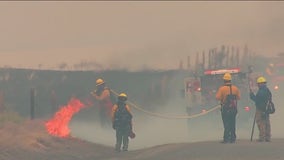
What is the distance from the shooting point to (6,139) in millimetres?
17703

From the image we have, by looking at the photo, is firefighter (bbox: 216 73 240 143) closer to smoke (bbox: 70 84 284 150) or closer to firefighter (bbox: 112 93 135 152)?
firefighter (bbox: 112 93 135 152)

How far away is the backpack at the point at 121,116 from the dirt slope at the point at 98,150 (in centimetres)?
84

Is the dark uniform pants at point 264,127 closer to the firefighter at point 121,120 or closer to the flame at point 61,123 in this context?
the firefighter at point 121,120

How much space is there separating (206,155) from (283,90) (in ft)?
44.8

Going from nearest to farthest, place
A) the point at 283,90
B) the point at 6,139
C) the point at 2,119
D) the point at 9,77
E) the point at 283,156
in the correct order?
the point at 283,156 → the point at 6,139 → the point at 2,119 → the point at 283,90 → the point at 9,77

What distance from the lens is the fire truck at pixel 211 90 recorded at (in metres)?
25.2

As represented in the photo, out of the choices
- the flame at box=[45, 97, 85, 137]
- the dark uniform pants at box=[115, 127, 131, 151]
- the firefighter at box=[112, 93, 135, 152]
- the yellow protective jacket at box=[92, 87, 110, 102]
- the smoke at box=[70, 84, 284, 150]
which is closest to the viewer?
the firefighter at box=[112, 93, 135, 152]

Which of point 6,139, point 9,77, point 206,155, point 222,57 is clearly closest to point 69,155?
point 6,139

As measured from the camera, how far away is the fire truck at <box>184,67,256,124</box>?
25.2 metres

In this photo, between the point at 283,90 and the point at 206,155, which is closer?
the point at 206,155

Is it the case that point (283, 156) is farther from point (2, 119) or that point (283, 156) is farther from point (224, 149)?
point (2, 119)

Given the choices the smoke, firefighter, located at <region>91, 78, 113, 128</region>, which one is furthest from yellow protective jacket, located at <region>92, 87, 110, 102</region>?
the smoke

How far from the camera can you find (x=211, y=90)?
25.8m

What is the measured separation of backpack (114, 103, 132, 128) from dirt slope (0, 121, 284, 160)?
2.75 feet
